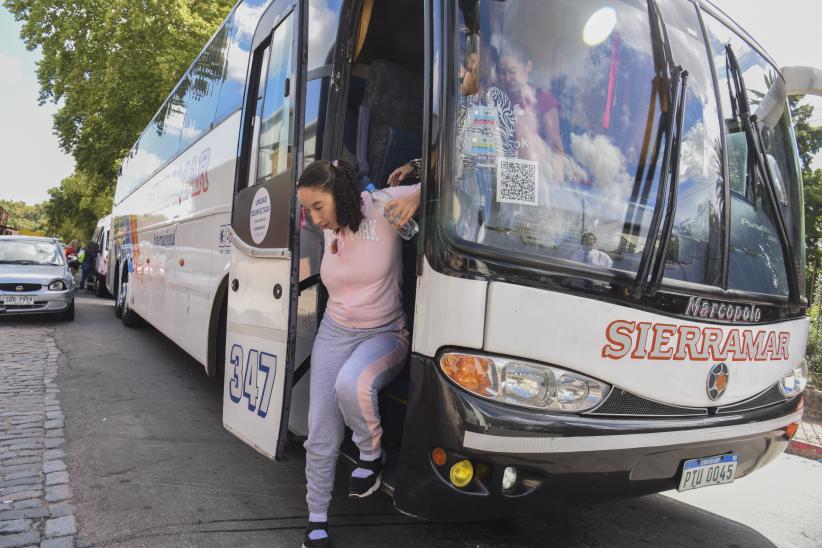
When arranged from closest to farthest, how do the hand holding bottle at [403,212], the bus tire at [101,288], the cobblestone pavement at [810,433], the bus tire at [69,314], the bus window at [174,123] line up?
the hand holding bottle at [403,212] → the cobblestone pavement at [810,433] → the bus window at [174,123] → the bus tire at [69,314] → the bus tire at [101,288]

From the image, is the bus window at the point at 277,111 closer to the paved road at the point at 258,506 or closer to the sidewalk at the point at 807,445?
the paved road at the point at 258,506

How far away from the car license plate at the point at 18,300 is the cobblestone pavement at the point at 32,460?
334cm

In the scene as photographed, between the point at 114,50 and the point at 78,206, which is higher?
the point at 114,50

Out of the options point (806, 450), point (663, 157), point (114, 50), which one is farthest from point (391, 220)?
point (114, 50)

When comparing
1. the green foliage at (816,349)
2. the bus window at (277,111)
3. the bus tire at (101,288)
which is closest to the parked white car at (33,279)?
the bus window at (277,111)

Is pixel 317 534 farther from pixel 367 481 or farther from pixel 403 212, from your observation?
pixel 403 212

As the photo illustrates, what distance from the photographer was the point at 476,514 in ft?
8.32

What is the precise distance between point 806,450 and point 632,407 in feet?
15.6

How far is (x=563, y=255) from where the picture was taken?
8.49 ft

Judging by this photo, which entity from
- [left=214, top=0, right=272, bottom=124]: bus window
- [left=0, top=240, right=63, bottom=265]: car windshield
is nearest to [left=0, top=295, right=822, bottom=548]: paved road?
[left=214, top=0, right=272, bottom=124]: bus window

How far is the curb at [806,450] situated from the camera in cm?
609

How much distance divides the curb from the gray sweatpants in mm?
5100

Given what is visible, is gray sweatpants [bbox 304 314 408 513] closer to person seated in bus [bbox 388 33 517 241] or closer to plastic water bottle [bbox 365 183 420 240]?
plastic water bottle [bbox 365 183 420 240]

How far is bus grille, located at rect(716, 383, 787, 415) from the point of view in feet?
9.75
